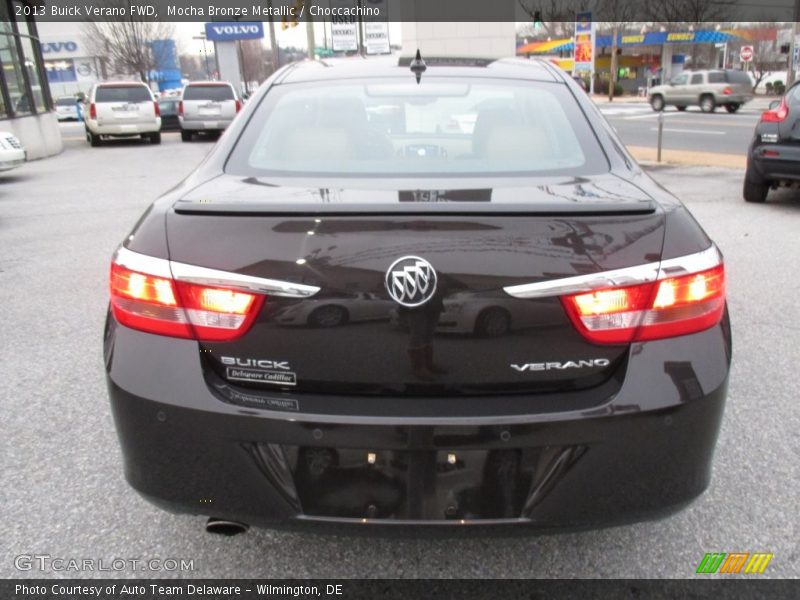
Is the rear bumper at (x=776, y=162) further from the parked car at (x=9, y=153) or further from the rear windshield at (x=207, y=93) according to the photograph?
the rear windshield at (x=207, y=93)

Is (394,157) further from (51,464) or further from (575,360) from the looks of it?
(51,464)

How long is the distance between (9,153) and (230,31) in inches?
1239

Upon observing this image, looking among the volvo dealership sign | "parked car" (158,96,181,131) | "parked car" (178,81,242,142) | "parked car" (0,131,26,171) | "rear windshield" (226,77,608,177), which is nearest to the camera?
"rear windshield" (226,77,608,177)

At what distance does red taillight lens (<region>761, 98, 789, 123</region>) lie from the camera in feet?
26.2

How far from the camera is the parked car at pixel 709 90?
3053cm

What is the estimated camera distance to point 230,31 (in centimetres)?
3956

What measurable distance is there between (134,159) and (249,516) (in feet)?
53.9

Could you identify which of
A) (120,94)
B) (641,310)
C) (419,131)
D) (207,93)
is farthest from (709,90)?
(641,310)

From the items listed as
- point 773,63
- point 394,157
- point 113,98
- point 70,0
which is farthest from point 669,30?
point 394,157

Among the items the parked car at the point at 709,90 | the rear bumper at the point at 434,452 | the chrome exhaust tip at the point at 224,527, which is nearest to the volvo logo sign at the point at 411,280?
the rear bumper at the point at 434,452

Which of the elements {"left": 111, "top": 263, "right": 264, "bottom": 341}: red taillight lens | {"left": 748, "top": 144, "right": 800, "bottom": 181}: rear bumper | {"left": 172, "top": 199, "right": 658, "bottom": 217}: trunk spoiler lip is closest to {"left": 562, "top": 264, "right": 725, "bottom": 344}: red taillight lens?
{"left": 172, "top": 199, "right": 658, "bottom": 217}: trunk spoiler lip

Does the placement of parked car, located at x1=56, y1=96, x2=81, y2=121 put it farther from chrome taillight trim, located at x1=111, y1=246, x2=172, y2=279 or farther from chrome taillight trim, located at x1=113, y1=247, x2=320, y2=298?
chrome taillight trim, located at x1=113, y1=247, x2=320, y2=298

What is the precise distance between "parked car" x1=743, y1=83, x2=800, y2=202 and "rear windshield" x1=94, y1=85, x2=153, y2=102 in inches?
663

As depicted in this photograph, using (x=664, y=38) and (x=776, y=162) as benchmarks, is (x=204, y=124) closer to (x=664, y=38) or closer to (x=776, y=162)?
(x=776, y=162)
